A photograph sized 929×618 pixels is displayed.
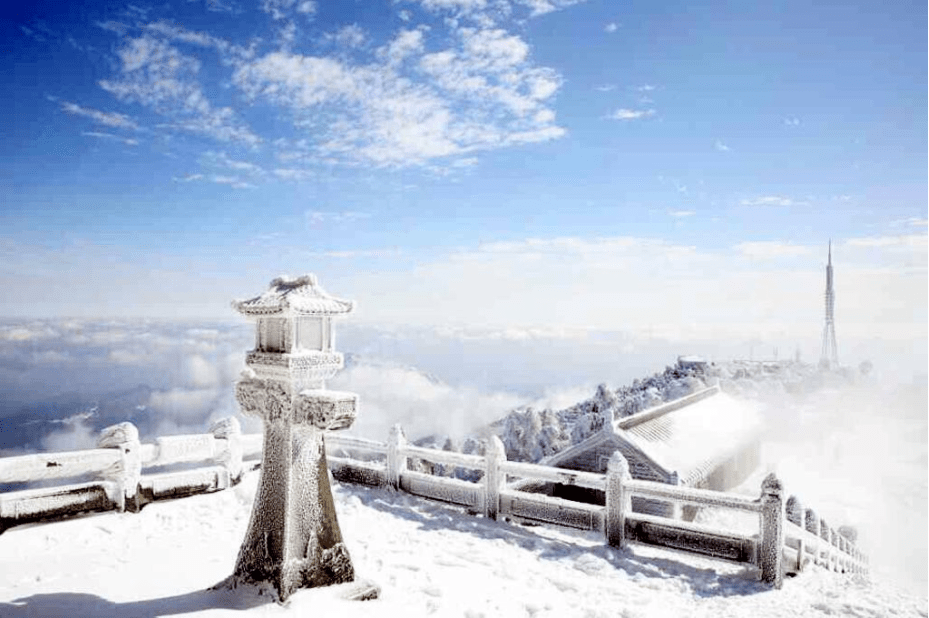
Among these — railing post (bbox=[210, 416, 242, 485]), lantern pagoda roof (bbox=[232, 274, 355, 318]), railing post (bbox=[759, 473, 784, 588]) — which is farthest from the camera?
railing post (bbox=[210, 416, 242, 485])

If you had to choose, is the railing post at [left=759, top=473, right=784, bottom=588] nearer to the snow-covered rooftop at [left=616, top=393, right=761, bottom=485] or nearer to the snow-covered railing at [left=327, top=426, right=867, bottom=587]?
the snow-covered railing at [left=327, top=426, right=867, bottom=587]

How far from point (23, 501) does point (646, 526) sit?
35.2 ft

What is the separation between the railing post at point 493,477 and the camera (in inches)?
439

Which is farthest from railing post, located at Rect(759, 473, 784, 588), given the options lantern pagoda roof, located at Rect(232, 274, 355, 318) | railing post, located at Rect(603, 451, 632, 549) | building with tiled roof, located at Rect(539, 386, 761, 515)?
building with tiled roof, located at Rect(539, 386, 761, 515)

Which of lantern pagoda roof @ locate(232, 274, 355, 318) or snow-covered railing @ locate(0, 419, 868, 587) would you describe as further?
snow-covered railing @ locate(0, 419, 868, 587)

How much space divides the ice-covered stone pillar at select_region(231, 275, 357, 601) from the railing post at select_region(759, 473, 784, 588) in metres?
6.44

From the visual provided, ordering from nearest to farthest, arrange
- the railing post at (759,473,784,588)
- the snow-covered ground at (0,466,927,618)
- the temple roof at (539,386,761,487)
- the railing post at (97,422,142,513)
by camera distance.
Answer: the snow-covered ground at (0,466,927,618)
the railing post at (759,473,784,588)
the railing post at (97,422,142,513)
the temple roof at (539,386,761,487)

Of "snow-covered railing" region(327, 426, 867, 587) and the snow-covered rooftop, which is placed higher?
"snow-covered railing" region(327, 426, 867, 587)

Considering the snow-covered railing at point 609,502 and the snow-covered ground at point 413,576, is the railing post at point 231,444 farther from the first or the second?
the snow-covered railing at point 609,502

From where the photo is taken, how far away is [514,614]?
680 cm

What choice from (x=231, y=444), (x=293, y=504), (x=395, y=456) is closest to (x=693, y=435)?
(x=395, y=456)

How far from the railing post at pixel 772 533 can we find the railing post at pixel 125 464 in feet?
36.5

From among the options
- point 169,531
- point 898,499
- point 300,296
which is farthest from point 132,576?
point 898,499

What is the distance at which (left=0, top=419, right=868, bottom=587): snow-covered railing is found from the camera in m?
8.90
